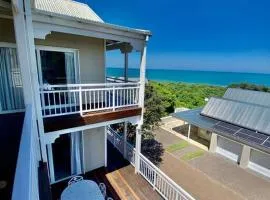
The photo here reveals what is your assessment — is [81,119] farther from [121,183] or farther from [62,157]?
[121,183]

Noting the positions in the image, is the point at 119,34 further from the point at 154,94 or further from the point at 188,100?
the point at 188,100

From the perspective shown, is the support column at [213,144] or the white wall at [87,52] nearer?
the white wall at [87,52]

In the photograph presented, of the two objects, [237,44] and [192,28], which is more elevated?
[192,28]

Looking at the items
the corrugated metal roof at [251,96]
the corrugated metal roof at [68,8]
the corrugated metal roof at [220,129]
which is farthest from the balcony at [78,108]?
the corrugated metal roof at [251,96]

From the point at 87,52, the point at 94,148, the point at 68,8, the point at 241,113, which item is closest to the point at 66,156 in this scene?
the point at 94,148

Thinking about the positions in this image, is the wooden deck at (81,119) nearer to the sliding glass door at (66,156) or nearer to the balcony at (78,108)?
the balcony at (78,108)

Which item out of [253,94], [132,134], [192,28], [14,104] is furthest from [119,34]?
[192,28]

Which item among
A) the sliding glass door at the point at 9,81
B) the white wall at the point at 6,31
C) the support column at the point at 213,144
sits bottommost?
the support column at the point at 213,144
